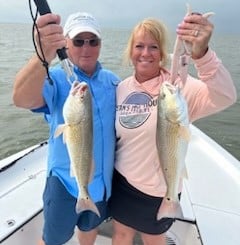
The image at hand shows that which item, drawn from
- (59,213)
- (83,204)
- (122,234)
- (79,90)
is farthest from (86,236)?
(79,90)

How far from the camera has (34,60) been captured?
2.10m

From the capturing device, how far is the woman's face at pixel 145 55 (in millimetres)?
2500

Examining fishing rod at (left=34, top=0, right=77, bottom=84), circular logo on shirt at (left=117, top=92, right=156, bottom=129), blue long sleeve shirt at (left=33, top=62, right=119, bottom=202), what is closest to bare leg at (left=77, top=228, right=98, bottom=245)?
blue long sleeve shirt at (left=33, top=62, right=119, bottom=202)

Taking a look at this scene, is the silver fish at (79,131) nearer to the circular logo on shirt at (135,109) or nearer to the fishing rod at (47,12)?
the fishing rod at (47,12)

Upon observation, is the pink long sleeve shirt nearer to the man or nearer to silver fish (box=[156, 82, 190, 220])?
the man

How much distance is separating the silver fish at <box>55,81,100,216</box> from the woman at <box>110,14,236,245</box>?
37 centimetres

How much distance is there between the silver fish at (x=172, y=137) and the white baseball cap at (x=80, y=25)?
0.69 m

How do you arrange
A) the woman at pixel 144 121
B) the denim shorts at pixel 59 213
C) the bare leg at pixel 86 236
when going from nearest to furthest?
the woman at pixel 144 121, the denim shorts at pixel 59 213, the bare leg at pixel 86 236

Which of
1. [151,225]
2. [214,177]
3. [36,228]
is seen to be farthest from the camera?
[214,177]

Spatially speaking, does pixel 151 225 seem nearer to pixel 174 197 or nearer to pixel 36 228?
pixel 174 197

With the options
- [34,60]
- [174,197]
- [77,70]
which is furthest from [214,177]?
[34,60]

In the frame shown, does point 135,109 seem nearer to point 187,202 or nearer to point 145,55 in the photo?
point 145,55

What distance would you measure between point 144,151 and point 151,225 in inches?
22.1

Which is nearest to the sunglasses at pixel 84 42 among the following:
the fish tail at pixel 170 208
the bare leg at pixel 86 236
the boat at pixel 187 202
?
the fish tail at pixel 170 208
